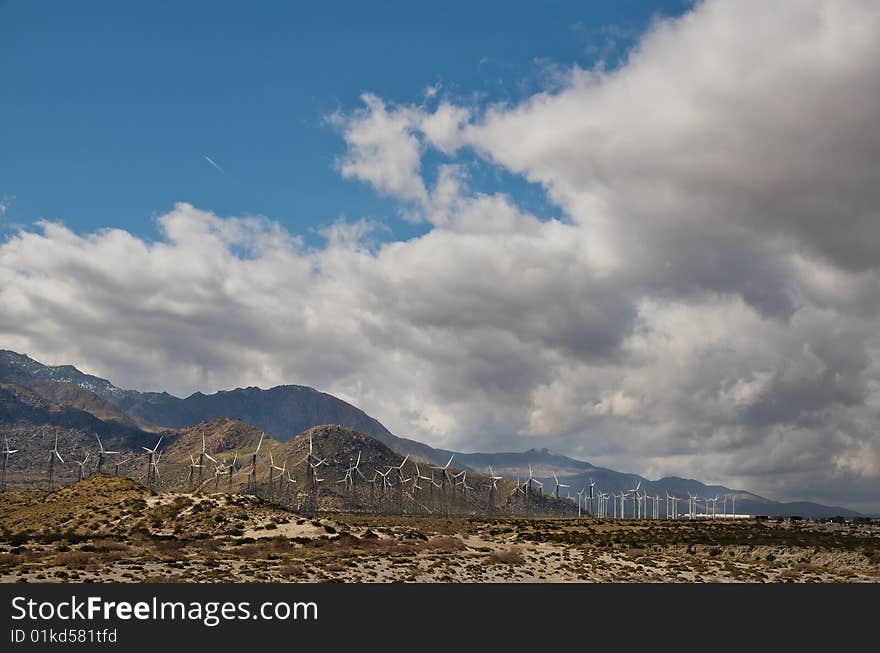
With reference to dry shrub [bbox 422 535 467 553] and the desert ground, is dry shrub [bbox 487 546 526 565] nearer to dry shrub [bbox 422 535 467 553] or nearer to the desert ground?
the desert ground

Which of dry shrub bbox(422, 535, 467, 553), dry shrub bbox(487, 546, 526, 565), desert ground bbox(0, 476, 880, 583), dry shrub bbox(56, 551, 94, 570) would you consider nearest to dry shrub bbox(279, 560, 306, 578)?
desert ground bbox(0, 476, 880, 583)

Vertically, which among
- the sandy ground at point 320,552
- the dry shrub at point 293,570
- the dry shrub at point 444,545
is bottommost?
the dry shrub at point 444,545

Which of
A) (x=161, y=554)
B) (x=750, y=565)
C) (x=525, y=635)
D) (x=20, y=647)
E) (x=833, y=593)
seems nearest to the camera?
(x=20, y=647)

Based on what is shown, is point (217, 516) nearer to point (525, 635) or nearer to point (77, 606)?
point (77, 606)

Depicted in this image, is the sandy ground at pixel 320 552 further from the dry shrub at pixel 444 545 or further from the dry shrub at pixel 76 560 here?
the dry shrub at pixel 444 545

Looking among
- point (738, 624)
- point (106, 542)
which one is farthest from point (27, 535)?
point (738, 624)

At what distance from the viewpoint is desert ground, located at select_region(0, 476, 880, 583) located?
6053cm

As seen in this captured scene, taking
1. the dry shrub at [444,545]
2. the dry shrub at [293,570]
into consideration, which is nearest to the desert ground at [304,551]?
the dry shrub at [293,570]

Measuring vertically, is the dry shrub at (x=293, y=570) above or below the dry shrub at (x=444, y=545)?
above

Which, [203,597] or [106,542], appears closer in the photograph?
[203,597]

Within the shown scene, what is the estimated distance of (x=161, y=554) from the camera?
228 ft

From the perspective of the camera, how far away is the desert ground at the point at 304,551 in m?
60.5

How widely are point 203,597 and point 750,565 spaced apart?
6656 centimetres

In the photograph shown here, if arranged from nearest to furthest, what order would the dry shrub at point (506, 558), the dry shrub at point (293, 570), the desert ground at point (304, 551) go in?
the dry shrub at point (293, 570) → the desert ground at point (304, 551) → the dry shrub at point (506, 558)
